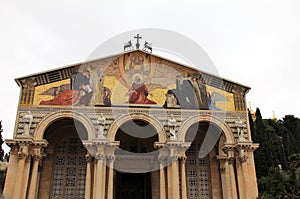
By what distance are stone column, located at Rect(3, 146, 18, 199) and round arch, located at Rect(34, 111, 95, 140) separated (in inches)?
61.8

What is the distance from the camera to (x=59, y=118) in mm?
18422

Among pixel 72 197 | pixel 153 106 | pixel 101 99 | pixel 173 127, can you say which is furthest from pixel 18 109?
pixel 173 127

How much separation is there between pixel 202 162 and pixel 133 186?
5012mm

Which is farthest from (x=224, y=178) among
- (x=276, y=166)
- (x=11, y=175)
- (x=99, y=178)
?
(x=11, y=175)

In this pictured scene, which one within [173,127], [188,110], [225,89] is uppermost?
[225,89]

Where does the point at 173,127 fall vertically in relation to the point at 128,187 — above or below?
above

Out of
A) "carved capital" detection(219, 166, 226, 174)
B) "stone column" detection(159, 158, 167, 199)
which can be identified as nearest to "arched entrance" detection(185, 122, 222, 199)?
"carved capital" detection(219, 166, 226, 174)

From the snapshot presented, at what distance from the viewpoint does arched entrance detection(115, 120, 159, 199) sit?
819 inches

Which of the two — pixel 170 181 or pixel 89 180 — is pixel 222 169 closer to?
pixel 170 181

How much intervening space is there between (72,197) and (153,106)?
7.57m

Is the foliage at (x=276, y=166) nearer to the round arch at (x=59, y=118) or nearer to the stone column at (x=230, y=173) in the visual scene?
the stone column at (x=230, y=173)

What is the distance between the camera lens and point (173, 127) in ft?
61.2

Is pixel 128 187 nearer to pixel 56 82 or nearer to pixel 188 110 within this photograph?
pixel 188 110

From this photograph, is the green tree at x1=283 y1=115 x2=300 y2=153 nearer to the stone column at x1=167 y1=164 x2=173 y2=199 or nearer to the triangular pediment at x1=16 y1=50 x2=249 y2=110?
the triangular pediment at x1=16 y1=50 x2=249 y2=110
